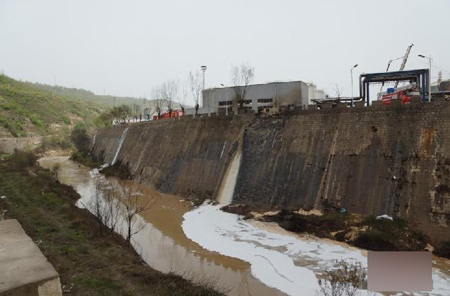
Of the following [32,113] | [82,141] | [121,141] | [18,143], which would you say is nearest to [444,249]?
[121,141]

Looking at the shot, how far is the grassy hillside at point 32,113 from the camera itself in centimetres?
6913

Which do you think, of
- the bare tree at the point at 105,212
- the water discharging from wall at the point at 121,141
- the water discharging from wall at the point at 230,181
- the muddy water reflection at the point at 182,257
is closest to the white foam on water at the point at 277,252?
the muddy water reflection at the point at 182,257

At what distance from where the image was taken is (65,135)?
249 ft

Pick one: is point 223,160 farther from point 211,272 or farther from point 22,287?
point 22,287

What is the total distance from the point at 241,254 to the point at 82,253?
6635mm

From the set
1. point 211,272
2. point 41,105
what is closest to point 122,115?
point 41,105

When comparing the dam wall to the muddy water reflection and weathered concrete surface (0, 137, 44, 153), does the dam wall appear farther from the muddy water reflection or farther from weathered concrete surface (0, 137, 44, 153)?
weathered concrete surface (0, 137, 44, 153)

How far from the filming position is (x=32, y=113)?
3191 inches

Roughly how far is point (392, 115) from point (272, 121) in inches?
328

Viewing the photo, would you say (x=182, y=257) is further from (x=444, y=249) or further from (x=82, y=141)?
(x=82, y=141)

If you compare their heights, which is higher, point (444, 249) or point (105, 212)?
point (105, 212)

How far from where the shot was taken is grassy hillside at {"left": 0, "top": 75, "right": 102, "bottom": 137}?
227 feet

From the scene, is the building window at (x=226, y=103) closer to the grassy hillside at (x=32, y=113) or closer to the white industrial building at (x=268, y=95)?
the white industrial building at (x=268, y=95)

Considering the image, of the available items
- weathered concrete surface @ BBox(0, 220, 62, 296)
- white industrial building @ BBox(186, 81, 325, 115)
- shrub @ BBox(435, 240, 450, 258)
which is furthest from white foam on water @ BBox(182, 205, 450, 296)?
white industrial building @ BBox(186, 81, 325, 115)
